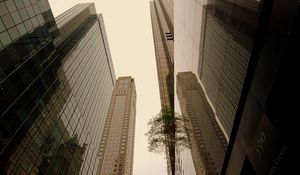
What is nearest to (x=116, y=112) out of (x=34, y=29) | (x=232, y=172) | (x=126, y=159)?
(x=126, y=159)

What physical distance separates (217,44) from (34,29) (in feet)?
82.1

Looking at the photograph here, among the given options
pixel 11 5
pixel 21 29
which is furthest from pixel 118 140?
pixel 11 5

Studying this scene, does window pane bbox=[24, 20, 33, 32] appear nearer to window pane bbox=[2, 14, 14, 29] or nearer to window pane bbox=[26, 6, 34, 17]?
window pane bbox=[26, 6, 34, 17]

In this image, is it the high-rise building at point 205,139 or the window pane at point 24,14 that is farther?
the window pane at point 24,14

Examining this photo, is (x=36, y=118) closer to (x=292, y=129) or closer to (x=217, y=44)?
(x=217, y=44)

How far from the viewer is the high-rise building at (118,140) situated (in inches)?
5581

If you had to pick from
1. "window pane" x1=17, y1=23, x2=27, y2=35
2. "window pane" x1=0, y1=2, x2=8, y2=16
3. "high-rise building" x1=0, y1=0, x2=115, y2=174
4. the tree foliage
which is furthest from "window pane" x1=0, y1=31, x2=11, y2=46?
the tree foliage

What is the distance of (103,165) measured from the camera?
14388 cm

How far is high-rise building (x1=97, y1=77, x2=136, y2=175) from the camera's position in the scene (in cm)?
14175

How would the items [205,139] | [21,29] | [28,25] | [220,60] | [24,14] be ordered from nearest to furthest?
[220,60], [205,139], [21,29], [24,14], [28,25]

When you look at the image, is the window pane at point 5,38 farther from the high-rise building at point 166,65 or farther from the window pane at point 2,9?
the high-rise building at point 166,65

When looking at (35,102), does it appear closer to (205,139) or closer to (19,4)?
(19,4)

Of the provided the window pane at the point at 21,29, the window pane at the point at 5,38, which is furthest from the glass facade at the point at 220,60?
the window pane at the point at 21,29

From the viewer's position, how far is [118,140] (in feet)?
511
